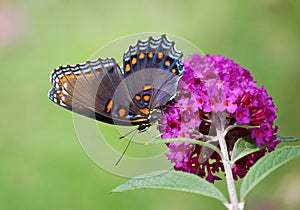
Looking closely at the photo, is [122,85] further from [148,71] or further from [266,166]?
[266,166]

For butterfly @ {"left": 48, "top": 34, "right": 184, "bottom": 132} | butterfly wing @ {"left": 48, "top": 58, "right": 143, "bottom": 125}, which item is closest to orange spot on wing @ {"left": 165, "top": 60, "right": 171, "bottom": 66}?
butterfly @ {"left": 48, "top": 34, "right": 184, "bottom": 132}

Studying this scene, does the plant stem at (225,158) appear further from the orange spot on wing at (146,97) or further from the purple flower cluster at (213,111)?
the orange spot on wing at (146,97)

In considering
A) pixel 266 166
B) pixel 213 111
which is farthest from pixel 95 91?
pixel 266 166

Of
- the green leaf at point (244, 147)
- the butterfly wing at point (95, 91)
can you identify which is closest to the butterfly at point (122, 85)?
the butterfly wing at point (95, 91)

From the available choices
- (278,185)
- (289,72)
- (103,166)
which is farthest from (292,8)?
(103,166)

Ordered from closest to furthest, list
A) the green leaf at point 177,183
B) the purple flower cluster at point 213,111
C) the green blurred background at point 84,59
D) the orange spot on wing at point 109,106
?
the green leaf at point 177,183 < the purple flower cluster at point 213,111 < the orange spot on wing at point 109,106 < the green blurred background at point 84,59

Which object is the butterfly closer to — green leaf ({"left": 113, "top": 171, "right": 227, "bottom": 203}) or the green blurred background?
green leaf ({"left": 113, "top": 171, "right": 227, "bottom": 203})

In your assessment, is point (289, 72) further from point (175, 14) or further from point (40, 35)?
point (40, 35)
